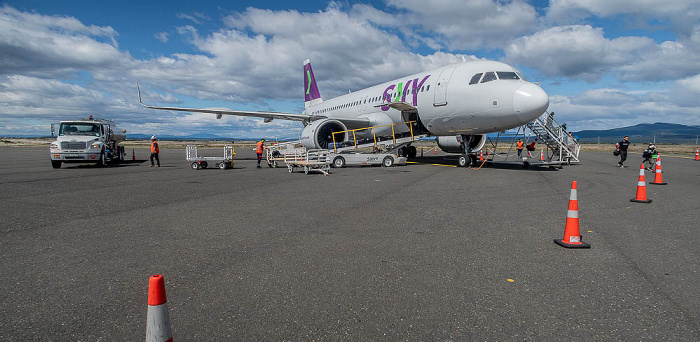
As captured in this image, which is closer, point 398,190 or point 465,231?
point 465,231

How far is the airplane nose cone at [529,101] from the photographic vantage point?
1177 centimetres

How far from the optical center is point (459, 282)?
359 centimetres

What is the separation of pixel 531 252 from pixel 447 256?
1052mm

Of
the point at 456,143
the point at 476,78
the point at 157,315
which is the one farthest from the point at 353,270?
the point at 456,143

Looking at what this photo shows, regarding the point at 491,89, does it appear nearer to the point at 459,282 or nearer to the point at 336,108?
the point at 459,282

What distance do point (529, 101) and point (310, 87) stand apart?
20785 millimetres

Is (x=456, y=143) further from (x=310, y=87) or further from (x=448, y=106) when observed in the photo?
(x=310, y=87)

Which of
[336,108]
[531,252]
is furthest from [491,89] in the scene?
[336,108]

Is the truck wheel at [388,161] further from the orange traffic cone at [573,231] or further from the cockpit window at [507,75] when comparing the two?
the orange traffic cone at [573,231]

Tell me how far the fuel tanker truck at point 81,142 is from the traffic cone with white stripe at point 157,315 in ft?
62.1

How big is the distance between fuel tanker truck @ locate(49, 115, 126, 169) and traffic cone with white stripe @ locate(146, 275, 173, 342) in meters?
18.9

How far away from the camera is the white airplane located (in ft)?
40.7

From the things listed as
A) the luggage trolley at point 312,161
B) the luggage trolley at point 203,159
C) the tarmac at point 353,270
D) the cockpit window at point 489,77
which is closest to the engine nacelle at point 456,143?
the cockpit window at point 489,77

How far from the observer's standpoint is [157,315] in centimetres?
183
